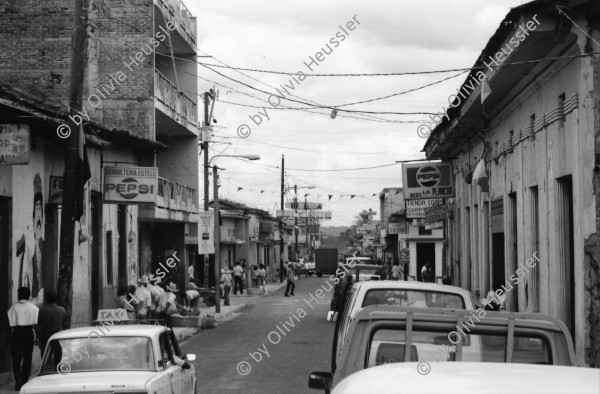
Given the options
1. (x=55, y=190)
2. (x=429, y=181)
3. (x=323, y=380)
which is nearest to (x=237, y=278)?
(x=429, y=181)

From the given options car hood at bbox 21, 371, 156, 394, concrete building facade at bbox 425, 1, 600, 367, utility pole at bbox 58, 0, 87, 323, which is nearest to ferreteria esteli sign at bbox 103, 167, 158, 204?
utility pole at bbox 58, 0, 87, 323

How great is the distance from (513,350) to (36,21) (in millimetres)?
24748

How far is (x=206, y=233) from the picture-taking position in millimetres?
33875

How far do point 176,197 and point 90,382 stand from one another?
24.5m

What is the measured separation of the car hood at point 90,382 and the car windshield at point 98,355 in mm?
195

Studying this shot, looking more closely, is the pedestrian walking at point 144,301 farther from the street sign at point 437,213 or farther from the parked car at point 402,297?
the parked car at point 402,297

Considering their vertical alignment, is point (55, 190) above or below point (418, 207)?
below

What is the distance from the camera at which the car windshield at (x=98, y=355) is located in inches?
386

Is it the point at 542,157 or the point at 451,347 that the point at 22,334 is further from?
the point at 451,347

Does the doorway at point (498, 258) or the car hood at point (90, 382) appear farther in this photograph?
the doorway at point (498, 258)

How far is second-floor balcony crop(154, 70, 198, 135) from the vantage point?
104 ft

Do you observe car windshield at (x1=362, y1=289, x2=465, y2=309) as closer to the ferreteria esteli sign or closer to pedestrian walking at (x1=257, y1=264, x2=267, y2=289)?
the ferreteria esteli sign

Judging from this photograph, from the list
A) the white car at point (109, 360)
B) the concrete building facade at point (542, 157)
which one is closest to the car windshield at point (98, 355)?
the white car at point (109, 360)

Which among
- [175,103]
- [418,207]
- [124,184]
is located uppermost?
[175,103]
